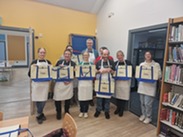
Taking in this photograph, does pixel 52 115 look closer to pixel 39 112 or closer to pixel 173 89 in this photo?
pixel 39 112

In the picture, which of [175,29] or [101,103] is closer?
[175,29]

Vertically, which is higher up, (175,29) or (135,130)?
(175,29)

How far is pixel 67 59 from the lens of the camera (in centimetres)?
285

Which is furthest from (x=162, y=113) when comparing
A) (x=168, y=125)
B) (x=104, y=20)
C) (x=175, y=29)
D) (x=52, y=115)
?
(x=104, y=20)

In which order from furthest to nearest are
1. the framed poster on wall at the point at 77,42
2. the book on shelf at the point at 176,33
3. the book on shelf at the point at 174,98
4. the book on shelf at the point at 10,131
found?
the framed poster on wall at the point at 77,42 < the book on shelf at the point at 174,98 < the book on shelf at the point at 176,33 < the book on shelf at the point at 10,131

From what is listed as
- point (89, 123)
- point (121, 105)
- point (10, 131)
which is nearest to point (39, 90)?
point (89, 123)

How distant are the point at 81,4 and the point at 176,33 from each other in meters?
2.88

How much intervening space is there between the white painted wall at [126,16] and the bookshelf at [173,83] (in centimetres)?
40

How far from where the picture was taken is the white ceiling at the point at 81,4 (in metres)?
3.91

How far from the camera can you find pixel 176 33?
2.17m

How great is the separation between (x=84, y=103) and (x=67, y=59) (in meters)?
1.01

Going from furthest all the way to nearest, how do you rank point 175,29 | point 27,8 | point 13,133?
point 27,8 → point 175,29 → point 13,133

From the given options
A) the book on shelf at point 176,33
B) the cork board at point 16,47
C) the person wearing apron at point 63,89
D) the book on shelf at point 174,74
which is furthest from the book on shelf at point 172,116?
the cork board at point 16,47

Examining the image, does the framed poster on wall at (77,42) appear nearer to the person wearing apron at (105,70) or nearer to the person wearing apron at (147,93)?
the person wearing apron at (105,70)
